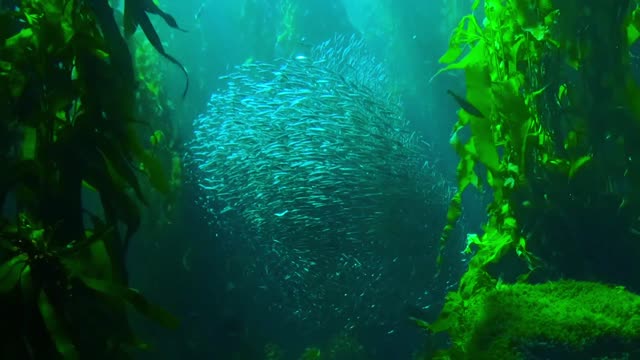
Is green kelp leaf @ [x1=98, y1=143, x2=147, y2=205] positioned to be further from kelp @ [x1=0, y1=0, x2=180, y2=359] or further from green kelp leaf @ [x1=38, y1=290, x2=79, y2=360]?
green kelp leaf @ [x1=38, y1=290, x2=79, y2=360]

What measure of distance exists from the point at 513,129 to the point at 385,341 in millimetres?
3319

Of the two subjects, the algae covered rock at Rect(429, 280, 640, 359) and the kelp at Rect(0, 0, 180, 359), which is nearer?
the kelp at Rect(0, 0, 180, 359)

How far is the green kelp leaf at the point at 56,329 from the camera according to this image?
1836mm

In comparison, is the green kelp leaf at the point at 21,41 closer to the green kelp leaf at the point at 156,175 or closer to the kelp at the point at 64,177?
the kelp at the point at 64,177

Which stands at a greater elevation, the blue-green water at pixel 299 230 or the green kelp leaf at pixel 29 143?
the blue-green water at pixel 299 230

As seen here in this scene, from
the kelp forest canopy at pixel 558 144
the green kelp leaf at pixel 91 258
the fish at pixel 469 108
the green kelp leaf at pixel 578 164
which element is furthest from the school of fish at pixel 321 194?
the green kelp leaf at pixel 91 258

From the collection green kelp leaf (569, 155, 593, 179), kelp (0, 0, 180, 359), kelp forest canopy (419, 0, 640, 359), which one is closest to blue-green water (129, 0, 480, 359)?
kelp forest canopy (419, 0, 640, 359)

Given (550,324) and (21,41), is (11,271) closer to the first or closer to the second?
(21,41)

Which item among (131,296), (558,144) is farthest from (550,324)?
(131,296)

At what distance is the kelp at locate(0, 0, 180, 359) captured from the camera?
1879 millimetres

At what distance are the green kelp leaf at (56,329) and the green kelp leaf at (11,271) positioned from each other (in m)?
0.10

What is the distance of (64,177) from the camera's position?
204 cm

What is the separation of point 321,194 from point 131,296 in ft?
11.4

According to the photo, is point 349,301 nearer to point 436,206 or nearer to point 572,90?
point 436,206
